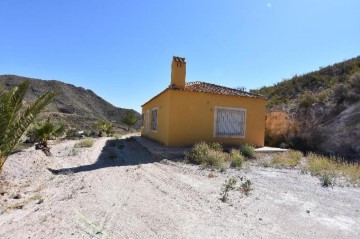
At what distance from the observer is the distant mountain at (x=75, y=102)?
52259 millimetres

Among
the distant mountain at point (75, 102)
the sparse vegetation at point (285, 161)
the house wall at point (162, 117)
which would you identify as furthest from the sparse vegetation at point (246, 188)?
the distant mountain at point (75, 102)

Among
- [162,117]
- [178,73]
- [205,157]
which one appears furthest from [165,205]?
[162,117]

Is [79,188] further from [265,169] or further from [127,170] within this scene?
[265,169]

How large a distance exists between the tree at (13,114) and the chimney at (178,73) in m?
7.57

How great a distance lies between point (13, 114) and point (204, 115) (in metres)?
9.28

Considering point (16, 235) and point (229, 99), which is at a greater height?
point (229, 99)

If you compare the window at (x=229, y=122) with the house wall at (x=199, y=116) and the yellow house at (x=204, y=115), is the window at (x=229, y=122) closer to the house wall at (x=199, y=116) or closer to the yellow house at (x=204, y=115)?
the yellow house at (x=204, y=115)

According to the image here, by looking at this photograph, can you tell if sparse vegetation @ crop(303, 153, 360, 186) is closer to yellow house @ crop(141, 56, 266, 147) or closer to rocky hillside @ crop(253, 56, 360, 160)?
rocky hillside @ crop(253, 56, 360, 160)

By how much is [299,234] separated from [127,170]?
20.3 feet

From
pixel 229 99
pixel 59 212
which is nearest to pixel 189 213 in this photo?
pixel 59 212

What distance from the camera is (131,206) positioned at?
5863mm

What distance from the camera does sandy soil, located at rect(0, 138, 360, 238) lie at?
470 centimetres

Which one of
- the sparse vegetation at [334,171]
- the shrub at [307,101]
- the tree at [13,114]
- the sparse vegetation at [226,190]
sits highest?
the shrub at [307,101]

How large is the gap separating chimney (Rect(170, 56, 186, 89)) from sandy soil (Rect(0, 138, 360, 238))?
5.67 metres
